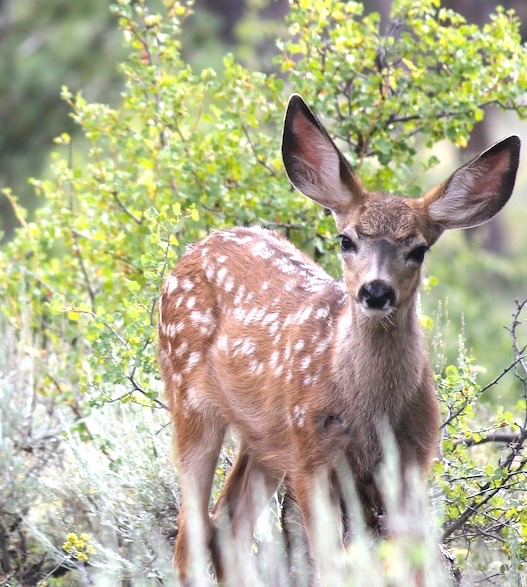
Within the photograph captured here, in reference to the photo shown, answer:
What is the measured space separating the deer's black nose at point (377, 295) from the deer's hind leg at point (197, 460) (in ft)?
4.70

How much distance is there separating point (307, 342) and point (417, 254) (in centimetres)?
71

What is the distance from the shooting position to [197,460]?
6.80 m

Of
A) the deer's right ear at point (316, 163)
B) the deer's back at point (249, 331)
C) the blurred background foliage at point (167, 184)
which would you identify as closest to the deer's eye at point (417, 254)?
the deer's right ear at point (316, 163)

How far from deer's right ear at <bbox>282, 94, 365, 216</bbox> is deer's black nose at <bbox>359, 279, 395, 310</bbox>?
2.39 feet

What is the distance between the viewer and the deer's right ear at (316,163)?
639cm

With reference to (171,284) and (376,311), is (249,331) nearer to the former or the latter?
(171,284)

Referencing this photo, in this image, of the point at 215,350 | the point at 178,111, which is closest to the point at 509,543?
the point at 215,350

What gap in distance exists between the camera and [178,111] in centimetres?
844

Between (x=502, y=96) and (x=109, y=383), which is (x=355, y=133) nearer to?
(x=502, y=96)

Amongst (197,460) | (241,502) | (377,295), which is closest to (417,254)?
(377,295)

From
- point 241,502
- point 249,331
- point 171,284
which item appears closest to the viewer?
point 249,331

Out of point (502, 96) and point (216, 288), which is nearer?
point (216, 288)

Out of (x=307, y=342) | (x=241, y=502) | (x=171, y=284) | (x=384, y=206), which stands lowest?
(x=241, y=502)

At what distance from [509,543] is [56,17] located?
1568 cm
